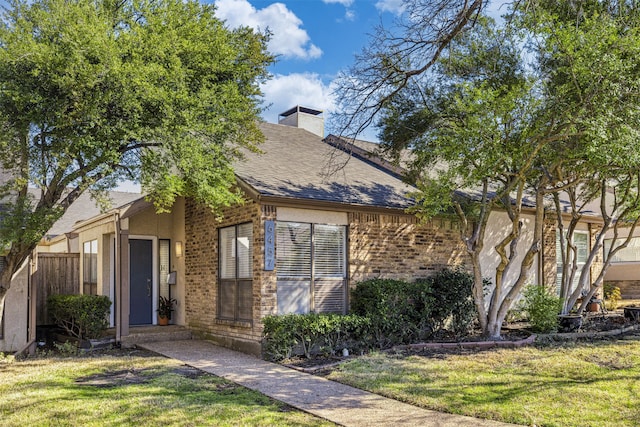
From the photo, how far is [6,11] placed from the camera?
29.5 ft

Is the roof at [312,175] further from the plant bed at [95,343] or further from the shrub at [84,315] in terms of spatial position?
the plant bed at [95,343]

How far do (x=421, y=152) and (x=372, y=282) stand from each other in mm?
2901

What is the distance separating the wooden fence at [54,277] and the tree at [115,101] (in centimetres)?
400

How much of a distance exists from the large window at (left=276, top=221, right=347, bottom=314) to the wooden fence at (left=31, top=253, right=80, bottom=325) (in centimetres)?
672

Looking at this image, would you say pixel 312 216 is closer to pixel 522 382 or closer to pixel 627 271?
pixel 522 382

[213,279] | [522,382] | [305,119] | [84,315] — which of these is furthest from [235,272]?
[305,119]

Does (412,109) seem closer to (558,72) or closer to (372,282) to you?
(558,72)

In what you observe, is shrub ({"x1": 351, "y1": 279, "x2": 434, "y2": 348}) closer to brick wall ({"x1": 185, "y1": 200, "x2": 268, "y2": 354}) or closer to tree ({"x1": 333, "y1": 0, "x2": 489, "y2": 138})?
brick wall ({"x1": 185, "y1": 200, "x2": 268, "y2": 354})

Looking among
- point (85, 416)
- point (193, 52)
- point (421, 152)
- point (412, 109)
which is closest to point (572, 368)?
point (421, 152)

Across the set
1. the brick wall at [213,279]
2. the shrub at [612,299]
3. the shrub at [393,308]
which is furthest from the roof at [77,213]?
the shrub at [612,299]

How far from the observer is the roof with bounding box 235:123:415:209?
11.2m

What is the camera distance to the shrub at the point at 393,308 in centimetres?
1105

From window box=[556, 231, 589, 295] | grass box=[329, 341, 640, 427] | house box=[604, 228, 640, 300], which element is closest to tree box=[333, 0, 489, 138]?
grass box=[329, 341, 640, 427]

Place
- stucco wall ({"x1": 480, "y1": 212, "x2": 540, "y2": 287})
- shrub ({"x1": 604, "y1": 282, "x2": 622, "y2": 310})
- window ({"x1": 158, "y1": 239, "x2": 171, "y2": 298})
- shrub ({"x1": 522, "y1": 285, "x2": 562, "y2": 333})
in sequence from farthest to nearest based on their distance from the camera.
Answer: shrub ({"x1": 604, "y1": 282, "x2": 622, "y2": 310}), stucco wall ({"x1": 480, "y1": 212, "x2": 540, "y2": 287}), window ({"x1": 158, "y1": 239, "x2": 171, "y2": 298}), shrub ({"x1": 522, "y1": 285, "x2": 562, "y2": 333})
